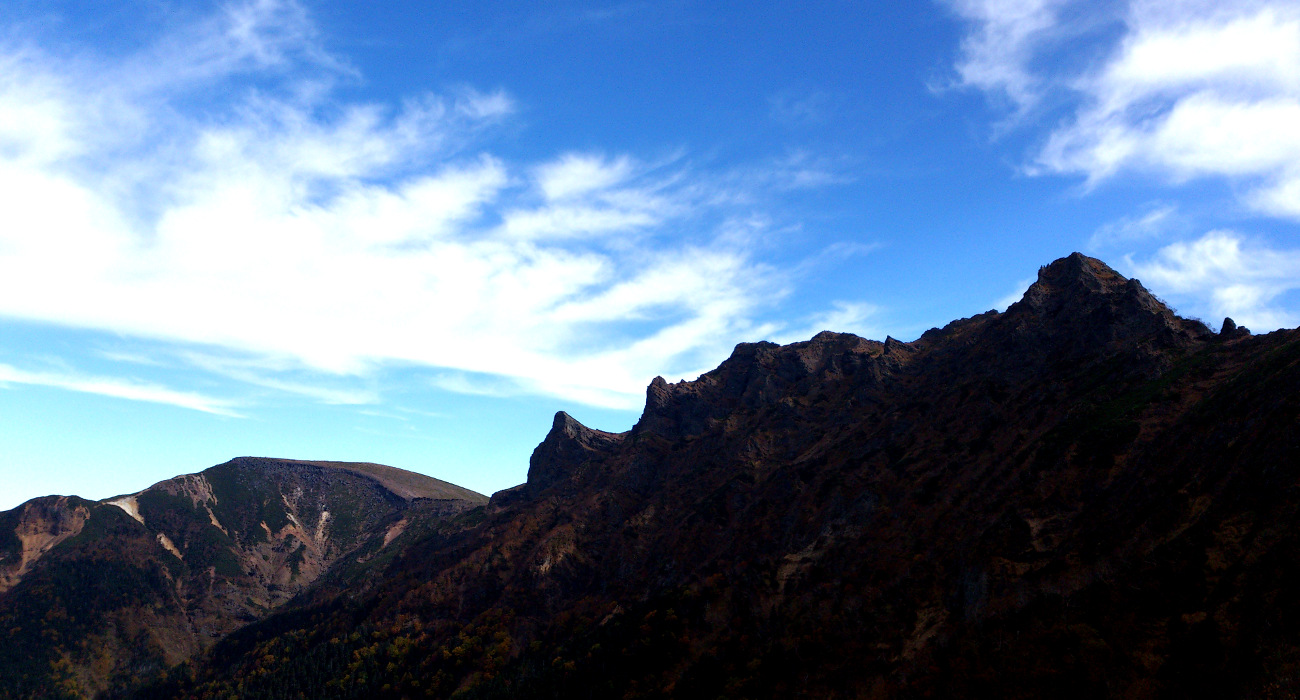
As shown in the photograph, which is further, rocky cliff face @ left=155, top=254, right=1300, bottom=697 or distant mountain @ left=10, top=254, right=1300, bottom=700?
rocky cliff face @ left=155, top=254, right=1300, bottom=697

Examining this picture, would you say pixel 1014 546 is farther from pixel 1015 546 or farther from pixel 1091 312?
pixel 1091 312

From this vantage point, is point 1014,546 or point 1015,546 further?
point 1014,546

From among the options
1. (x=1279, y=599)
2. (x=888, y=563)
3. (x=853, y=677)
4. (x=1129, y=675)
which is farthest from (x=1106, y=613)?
(x=888, y=563)

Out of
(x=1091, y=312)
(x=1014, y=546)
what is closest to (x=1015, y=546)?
(x=1014, y=546)

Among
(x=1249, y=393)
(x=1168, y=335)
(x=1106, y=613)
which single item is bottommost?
(x=1106, y=613)

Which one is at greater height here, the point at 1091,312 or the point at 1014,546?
the point at 1091,312

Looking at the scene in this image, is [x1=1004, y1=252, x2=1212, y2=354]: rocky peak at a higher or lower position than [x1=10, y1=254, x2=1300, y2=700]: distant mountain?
higher

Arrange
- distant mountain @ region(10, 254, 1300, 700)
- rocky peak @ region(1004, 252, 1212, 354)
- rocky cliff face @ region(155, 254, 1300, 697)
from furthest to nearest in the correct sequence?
1. rocky peak @ region(1004, 252, 1212, 354)
2. rocky cliff face @ region(155, 254, 1300, 697)
3. distant mountain @ region(10, 254, 1300, 700)

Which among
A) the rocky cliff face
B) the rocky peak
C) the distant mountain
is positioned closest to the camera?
the distant mountain

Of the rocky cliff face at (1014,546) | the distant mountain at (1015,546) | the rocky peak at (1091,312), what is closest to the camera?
the distant mountain at (1015,546)

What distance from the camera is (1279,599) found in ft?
198

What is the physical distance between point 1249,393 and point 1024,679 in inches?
2151

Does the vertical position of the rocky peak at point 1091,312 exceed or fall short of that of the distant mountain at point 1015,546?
it exceeds it

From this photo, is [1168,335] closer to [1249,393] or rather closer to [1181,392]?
[1181,392]
